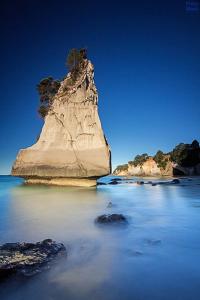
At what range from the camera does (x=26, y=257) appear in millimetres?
3486

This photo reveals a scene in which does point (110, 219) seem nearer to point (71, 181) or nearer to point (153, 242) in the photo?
point (153, 242)

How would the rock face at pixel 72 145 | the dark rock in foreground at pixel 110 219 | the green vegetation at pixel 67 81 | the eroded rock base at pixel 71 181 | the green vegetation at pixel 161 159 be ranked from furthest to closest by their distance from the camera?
1. the green vegetation at pixel 161 159
2. the green vegetation at pixel 67 81
3. the eroded rock base at pixel 71 181
4. the rock face at pixel 72 145
5. the dark rock in foreground at pixel 110 219

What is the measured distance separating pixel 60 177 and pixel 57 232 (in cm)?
1655

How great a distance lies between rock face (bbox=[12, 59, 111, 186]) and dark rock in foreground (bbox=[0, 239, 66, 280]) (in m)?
16.1

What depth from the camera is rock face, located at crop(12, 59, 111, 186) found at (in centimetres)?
2081

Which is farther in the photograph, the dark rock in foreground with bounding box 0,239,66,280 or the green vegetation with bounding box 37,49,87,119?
the green vegetation with bounding box 37,49,87,119

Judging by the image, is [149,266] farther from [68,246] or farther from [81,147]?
[81,147]

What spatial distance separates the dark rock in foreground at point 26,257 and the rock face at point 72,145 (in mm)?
16073

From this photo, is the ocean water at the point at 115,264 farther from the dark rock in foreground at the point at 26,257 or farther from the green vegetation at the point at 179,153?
the green vegetation at the point at 179,153

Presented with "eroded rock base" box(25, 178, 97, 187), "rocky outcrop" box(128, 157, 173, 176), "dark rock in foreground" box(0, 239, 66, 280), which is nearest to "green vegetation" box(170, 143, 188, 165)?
"rocky outcrop" box(128, 157, 173, 176)

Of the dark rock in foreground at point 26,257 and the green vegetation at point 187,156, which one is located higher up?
the green vegetation at point 187,156

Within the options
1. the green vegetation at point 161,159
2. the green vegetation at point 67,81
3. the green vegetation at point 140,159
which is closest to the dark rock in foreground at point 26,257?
the green vegetation at point 67,81

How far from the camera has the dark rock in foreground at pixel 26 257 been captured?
10.4 ft

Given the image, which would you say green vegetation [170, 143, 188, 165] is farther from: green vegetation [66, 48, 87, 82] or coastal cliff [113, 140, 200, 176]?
green vegetation [66, 48, 87, 82]
